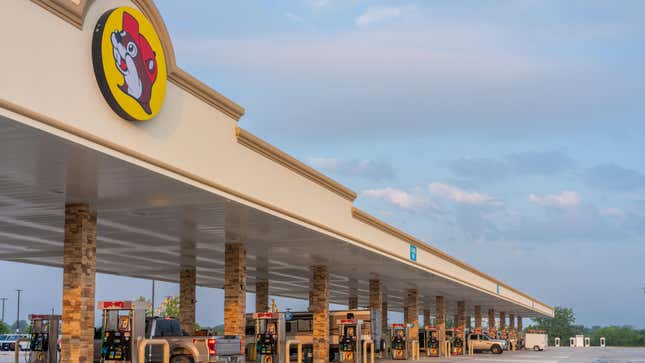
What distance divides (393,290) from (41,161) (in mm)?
48017

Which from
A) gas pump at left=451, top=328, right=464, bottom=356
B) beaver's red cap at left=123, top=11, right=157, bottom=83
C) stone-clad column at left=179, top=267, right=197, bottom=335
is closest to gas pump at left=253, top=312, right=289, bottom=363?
stone-clad column at left=179, top=267, right=197, bottom=335

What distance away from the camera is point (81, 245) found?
23141 mm

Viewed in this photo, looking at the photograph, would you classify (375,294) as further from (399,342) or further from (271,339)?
(271,339)

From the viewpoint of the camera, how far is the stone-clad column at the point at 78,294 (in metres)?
22.5

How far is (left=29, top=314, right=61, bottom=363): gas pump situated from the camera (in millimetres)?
30656

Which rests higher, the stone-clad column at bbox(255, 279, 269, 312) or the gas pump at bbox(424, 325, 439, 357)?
the stone-clad column at bbox(255, 279, 269, 312)

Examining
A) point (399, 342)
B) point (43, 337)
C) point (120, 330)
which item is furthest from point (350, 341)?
point (120, 330)

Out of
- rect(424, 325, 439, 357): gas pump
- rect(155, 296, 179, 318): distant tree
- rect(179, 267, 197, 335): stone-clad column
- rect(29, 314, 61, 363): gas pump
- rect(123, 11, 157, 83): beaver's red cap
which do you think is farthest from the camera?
rect(155, 296, 179, 318): distant tree

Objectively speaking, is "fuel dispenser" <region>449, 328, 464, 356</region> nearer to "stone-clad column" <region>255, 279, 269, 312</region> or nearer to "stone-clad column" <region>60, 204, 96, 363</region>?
"stone-clad column" <region>255, 279, 269, 312</region>

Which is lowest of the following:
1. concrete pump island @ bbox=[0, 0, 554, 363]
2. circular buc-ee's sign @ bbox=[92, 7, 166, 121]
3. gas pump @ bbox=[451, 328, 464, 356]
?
gas pump @ bbox=[451, 328, 464, 356]

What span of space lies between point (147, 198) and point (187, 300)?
18.6 meters

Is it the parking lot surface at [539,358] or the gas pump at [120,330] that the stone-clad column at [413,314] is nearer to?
the parking lot surface at [539,358]

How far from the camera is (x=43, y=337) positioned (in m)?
30.8

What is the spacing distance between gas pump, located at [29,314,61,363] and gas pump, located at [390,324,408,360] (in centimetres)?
2619
